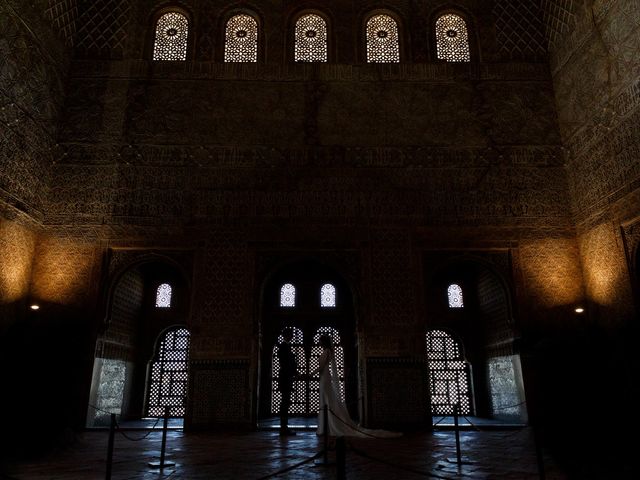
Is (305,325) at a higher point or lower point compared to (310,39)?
lower

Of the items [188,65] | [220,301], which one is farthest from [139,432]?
[188,65]

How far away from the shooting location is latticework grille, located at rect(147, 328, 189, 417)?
39.1ft

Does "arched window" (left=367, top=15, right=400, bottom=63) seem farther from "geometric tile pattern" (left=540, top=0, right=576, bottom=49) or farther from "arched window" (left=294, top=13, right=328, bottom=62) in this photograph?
"geometric tile pattern" (left=540, top=0, right=576, bottom=49)

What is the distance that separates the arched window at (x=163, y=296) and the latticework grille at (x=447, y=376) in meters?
6.54

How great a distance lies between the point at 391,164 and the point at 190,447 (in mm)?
6437

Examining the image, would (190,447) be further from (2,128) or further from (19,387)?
(2,128)

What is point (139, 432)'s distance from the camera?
8672 millimetres

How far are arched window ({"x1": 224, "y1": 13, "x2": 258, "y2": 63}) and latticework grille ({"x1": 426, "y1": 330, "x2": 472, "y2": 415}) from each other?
791 cm

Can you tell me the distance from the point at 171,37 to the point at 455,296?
9111 mm

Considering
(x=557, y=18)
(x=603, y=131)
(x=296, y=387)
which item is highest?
(x=557, y=18)

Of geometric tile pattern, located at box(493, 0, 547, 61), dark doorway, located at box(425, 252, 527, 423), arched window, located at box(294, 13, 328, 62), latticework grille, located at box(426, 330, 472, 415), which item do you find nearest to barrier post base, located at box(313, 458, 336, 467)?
dark doorway, located at box(425, 252, 527, 423)

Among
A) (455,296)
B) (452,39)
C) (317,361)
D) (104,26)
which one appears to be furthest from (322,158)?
(104,26)

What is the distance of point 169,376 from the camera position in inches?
475

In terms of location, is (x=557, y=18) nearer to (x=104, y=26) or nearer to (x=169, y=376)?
(x=104, y=26)
